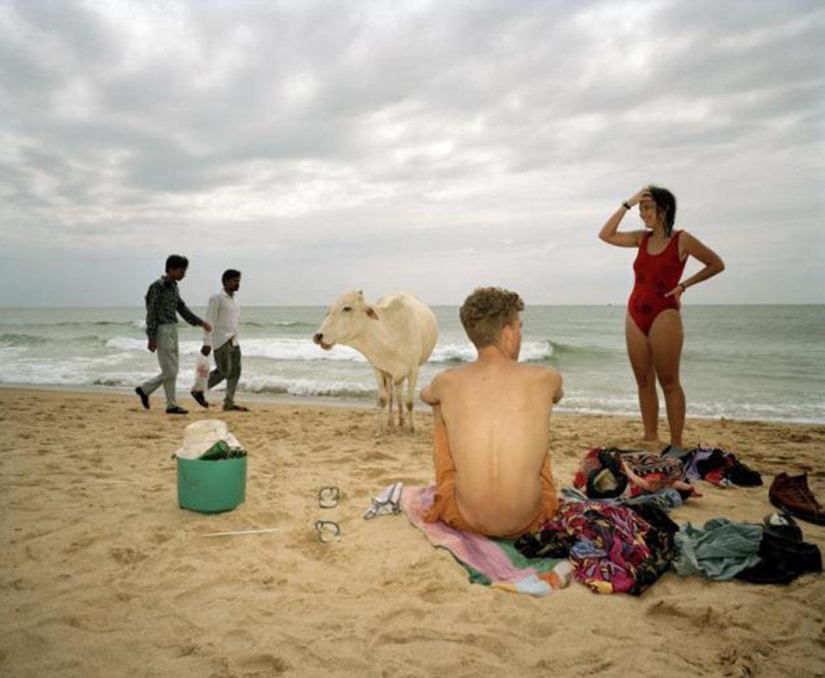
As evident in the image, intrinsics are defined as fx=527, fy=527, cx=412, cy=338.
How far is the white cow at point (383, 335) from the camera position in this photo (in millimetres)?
6543

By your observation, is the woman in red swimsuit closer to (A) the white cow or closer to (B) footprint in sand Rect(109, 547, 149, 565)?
(A) the white cow

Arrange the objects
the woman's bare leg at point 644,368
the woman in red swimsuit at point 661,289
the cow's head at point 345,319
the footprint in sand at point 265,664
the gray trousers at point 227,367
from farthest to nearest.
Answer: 1. the gray trousers at point 227,367
2. the cow's head at point 345,319
3. the woman's bare leg at point 644,368
4. the woman in red swimsuit at point 661,289
5. the footprint in sand at point 265,664

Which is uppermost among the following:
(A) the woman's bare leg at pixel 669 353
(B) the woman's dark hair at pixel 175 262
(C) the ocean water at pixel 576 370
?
(B) the woman's dark hair at pixel 175 262

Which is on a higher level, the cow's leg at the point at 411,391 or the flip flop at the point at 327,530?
the cow's leg at the point at 411,391

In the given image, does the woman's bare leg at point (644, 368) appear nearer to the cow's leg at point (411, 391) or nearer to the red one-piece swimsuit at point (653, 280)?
the red one-piece swimsuit at point (653, 280)

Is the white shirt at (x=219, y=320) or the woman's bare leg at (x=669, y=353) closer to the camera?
the woman's bare leg at (x=669, y=353)

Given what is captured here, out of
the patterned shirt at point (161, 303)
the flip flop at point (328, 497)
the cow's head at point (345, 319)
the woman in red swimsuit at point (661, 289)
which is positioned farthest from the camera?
the patterned shirt at point (161, 303)

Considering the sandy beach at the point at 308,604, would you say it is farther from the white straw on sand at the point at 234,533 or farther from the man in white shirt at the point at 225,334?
the man in white shirt at the point at 225,334

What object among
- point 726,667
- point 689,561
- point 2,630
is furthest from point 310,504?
point 726,667

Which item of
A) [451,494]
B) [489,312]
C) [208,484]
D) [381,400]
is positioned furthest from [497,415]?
[381,400]

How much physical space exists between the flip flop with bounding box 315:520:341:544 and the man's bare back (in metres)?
1.02

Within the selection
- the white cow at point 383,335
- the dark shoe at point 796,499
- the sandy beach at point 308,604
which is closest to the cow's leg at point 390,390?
the white cow at point 383,335

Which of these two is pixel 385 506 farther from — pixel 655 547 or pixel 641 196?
pixel 641 196

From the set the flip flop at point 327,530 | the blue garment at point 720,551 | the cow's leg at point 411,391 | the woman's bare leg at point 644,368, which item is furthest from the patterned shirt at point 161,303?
the blue garment at point 720,551
